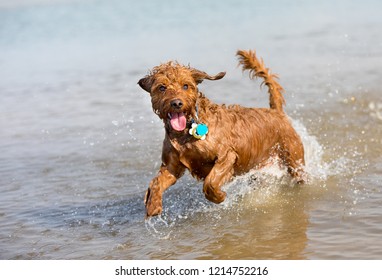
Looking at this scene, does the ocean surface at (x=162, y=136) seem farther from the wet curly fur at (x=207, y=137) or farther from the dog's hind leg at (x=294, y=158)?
the wet curly fur at (x=207, y=137)

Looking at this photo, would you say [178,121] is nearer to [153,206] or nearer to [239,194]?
[153,206]

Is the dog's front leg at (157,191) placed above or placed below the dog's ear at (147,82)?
below

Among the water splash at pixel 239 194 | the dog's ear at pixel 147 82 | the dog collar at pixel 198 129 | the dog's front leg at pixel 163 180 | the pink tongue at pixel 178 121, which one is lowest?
the water splash at pixel 239 194

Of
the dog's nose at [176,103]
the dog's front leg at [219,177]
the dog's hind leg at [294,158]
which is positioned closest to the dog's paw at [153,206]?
the dog's front leg at [219,177]

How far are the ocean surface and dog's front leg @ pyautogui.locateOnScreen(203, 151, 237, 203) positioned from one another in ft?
1.27

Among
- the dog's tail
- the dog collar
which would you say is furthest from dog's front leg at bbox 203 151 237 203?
the dog's tail

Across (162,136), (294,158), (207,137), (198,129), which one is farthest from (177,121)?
(162,136)

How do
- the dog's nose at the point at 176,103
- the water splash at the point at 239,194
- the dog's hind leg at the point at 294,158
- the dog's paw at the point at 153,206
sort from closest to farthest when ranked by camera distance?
the dog's nose at the point at 176,103
the dog's paw at the point at 153,206
the water splash at the point at 239,194
the dog's hind leg at the point at 294,158

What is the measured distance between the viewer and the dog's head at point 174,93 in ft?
21.6

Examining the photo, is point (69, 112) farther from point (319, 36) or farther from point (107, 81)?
point (319, 36)

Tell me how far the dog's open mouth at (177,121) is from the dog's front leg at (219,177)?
1.80 feet

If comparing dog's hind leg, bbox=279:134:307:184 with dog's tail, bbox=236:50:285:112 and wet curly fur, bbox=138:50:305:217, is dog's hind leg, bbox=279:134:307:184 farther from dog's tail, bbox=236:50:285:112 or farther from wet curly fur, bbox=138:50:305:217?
dog's tail, bbox=236:50:285:112

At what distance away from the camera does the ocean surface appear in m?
Answer: 7.05
